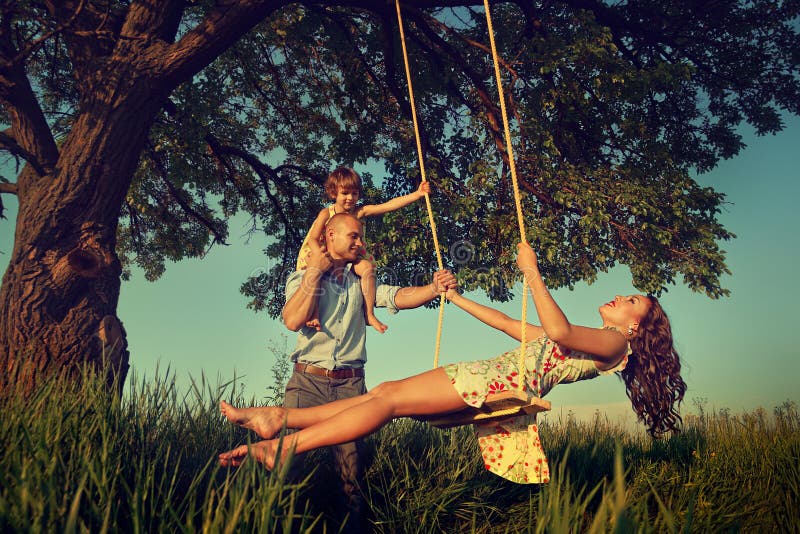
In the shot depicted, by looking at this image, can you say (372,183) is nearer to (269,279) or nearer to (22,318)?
(269,279)

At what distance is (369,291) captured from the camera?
4246mm

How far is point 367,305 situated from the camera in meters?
4.23

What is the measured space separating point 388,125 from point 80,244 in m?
4.66

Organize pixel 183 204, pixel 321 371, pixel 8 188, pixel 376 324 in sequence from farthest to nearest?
pixel 183 204
pixel 8 188
pixel 376 324
pixel 321 371

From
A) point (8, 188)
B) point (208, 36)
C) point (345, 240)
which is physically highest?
point (208, 36)

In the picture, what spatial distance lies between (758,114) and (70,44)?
9072 millimetres

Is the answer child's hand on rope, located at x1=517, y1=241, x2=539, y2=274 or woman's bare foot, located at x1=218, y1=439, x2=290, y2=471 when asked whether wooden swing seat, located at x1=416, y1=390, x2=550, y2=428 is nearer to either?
child's hand on rope, located at x1=517, y1=241, x2=539, y2=274

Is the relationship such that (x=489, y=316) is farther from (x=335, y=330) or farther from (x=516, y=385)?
(x=335, y=330)

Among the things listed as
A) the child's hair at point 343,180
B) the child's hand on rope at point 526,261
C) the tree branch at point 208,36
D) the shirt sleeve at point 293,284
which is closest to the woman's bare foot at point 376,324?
the shirt sleeve at point 293,284

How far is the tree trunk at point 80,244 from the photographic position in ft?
17.9

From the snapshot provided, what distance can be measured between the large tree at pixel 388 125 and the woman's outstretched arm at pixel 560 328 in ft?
10.6

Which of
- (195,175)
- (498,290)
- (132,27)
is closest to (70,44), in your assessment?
(132,27)

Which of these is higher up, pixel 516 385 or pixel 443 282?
pixel 443 282

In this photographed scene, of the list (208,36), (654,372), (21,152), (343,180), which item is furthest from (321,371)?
(21,152)
